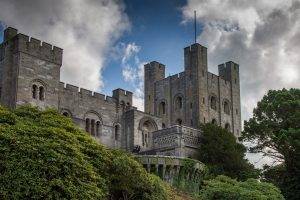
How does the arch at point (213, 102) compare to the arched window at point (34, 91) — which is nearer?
the arched window at point (34, 91)

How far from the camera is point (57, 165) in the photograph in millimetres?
16406

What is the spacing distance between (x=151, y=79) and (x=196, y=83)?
246 inches

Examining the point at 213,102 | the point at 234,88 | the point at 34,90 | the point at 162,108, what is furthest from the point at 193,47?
the point at 34,90

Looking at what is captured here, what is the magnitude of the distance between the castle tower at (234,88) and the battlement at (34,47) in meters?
19.7

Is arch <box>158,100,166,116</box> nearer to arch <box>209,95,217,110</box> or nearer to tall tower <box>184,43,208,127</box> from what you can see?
tall tower <box>184,43,208,127</box>

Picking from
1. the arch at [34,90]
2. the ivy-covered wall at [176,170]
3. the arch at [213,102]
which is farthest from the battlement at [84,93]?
the ivy-covered wall at [176,170]

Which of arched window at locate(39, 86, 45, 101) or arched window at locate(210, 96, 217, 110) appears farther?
arched window at locate(210, 96, 217, 110)

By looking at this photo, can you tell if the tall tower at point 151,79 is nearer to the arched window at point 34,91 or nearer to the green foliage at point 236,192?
the arched window at point 34,91

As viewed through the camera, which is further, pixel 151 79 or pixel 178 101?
pixel 151 79

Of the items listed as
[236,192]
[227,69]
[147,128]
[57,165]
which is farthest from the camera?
[227,69]

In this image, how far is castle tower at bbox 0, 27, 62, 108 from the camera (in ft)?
115

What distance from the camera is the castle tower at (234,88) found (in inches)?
2020

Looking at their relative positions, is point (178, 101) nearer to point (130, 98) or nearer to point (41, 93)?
point (130, 98)

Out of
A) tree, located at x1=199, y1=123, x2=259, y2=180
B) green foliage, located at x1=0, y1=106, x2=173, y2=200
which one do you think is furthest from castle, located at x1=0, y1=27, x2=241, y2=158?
green foliage, located at x1=0, y1=106, x2=173, y2=200
